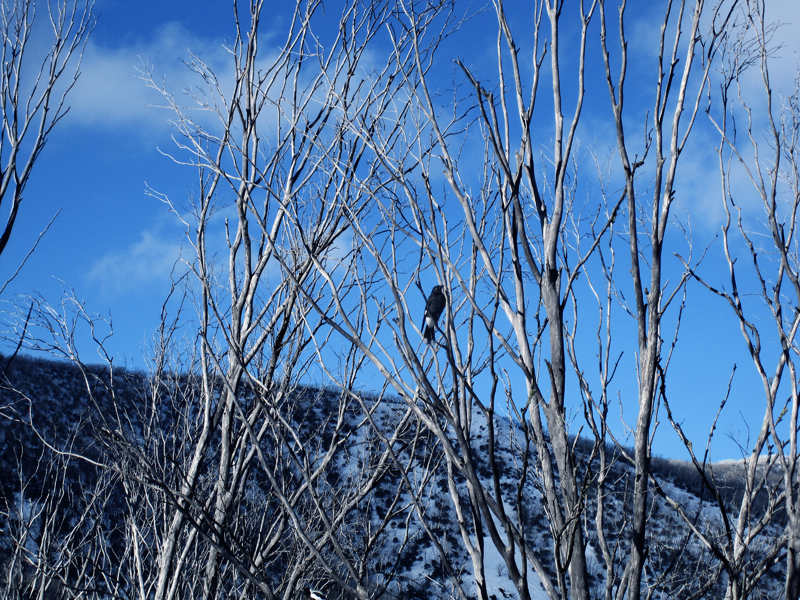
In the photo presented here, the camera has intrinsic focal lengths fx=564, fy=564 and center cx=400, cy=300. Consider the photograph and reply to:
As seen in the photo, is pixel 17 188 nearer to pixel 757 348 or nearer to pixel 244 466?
pixel 244 466

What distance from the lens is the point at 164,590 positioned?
106 inches

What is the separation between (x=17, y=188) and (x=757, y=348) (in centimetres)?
278

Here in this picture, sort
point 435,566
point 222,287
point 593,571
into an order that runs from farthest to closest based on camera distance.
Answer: point 435,566 < point 593,571 < point 222,287

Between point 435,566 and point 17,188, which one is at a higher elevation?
point 17,188

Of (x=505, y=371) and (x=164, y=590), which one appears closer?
(x=505, y=371)

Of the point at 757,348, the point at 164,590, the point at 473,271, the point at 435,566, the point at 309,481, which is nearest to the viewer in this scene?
the point at 309,481

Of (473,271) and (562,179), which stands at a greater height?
(562,179)

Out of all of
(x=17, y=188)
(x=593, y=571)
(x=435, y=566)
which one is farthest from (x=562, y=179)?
(x=435, y=566)

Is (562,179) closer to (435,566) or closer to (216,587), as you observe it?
(216,587)

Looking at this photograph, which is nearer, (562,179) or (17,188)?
(562,179)

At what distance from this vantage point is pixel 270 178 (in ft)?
9.57

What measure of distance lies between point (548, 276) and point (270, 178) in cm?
211

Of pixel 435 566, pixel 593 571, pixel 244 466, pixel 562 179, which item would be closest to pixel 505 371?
pixel 562 179

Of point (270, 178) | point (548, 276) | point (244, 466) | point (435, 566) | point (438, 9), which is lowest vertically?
point (435, 566)
